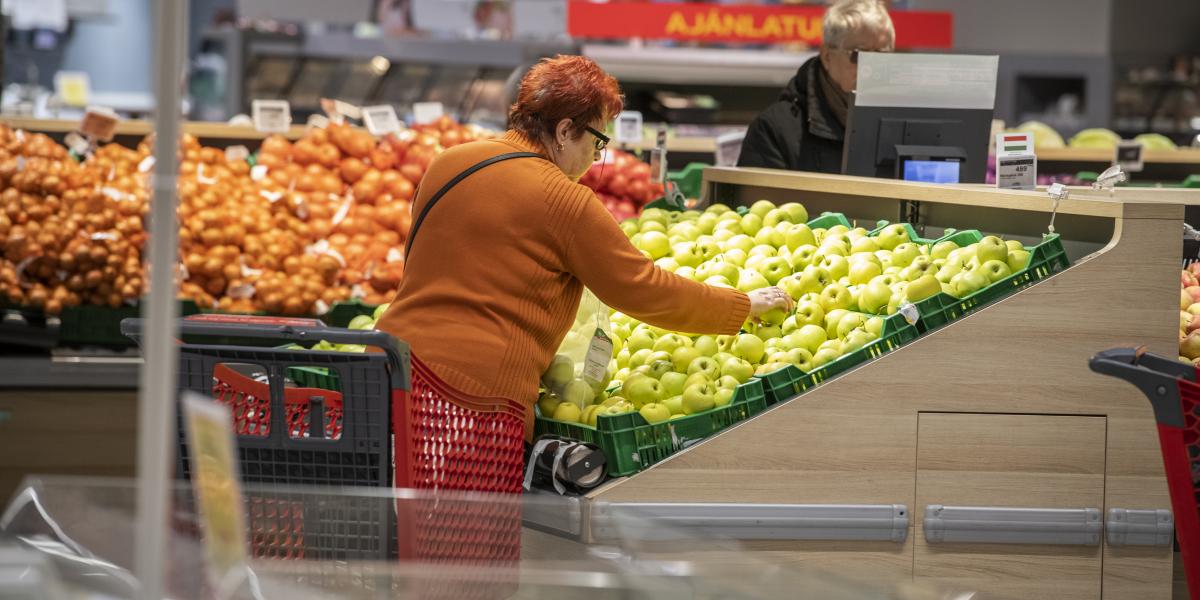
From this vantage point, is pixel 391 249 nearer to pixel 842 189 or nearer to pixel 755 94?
pixel 842 189

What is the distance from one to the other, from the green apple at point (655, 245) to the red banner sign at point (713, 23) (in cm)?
643

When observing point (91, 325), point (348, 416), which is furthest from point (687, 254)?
point (91, 325)

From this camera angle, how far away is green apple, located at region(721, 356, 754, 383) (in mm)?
2782

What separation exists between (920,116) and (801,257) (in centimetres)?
109

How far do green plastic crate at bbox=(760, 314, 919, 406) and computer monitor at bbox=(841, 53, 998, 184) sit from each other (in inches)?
53.7

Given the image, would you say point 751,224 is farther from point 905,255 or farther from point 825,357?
point 825,357

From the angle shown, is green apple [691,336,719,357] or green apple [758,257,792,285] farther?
green apple [758,257,792,285]

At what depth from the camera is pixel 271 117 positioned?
5.72 meters

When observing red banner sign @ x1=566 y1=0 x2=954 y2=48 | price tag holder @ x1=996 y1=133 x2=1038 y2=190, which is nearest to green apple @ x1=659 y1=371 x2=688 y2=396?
price tag holder @ x1=996 y1=133 x2=1038 y2=190

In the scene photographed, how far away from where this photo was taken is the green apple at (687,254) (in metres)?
3.35

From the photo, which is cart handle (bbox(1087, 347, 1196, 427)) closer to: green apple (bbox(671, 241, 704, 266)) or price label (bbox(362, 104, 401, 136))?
green apple (bbox(671, 241, 704, 266))

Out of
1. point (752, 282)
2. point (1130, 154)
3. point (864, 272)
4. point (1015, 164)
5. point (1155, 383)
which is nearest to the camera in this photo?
point (1155, 383)

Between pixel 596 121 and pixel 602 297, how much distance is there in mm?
369

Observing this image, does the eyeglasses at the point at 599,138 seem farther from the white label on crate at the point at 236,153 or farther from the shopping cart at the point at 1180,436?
the white label on crate at the point at 236,153
